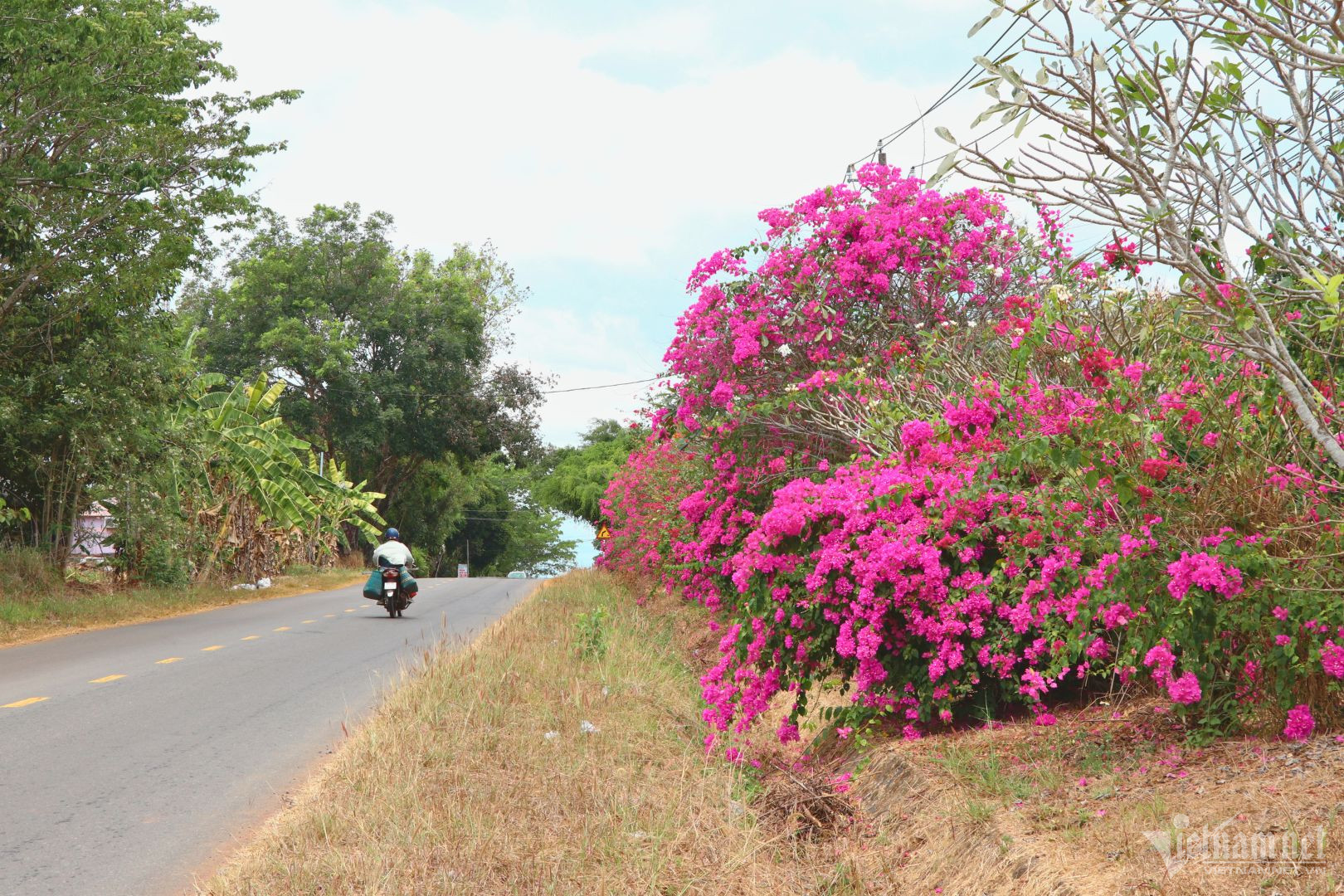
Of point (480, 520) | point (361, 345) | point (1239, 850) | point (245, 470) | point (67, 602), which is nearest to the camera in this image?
point (1239, 850)

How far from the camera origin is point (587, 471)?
4672 centimetres

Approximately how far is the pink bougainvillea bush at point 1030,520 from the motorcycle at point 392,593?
10.6 meters

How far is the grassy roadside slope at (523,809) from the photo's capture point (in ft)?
15.3

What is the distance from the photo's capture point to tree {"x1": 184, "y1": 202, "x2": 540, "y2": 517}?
42.5 m

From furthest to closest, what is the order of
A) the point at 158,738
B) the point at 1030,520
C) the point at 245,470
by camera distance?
the point at 245,470
the point at 158,738
the point at 1030,520

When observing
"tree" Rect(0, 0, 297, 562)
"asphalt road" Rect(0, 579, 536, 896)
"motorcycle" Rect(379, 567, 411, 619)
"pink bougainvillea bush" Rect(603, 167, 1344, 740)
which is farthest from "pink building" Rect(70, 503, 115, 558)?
"pink bougainvillea bush" Rect(603, 167, 1344, 740)

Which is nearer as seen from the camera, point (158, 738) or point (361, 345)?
point (158, 738)

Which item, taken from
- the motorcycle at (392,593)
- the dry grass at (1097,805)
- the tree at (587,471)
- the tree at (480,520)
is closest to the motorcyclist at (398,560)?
the motorcycle at (392,593)

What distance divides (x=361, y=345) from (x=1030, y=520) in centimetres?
4120

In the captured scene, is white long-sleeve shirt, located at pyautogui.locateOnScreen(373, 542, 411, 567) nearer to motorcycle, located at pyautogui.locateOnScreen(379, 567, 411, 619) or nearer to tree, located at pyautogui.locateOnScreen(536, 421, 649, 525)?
motorcycle, located at pyautogui.locateOnScreen(379, 567, 411, 619)

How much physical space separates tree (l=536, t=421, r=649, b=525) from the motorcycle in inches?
895

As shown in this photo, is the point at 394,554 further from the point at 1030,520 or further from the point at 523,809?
the point at 1030,520

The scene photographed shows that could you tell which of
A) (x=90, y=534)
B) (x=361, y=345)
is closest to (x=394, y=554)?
(x=90, y=534)

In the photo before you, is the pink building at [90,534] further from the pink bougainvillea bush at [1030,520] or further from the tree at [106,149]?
the pink bougainvillea bush at [1030,520]
